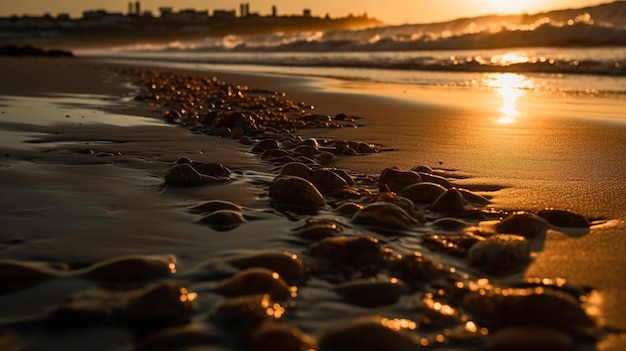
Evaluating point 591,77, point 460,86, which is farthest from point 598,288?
point 591,77

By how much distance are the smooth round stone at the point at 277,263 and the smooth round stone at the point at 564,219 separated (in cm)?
100

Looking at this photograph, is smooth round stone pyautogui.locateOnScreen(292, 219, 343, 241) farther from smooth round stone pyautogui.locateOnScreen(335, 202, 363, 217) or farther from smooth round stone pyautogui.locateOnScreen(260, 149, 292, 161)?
smooth round stone pyautogui.locateOnScreen(260, 149, 292, 161)

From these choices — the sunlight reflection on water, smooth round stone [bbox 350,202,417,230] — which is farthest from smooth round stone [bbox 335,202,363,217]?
the sunlight reflection on water

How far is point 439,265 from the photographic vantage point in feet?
5.56

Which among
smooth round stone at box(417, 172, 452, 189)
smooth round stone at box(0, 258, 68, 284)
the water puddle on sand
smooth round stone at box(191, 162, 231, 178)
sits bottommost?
the water puddle on sand

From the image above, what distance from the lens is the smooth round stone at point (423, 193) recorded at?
8.17 feet

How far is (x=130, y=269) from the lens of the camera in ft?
5.26

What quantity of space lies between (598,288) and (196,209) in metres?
1.39

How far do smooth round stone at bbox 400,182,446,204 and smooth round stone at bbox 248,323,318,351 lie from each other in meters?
1.33

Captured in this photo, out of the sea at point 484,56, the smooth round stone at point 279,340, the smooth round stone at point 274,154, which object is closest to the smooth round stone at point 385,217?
the smooth round stone at point 279,340

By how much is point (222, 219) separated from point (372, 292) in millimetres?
797

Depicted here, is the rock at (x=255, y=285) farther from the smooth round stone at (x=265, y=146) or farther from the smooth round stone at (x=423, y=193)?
the smooth round stone at (x=265, y=146)

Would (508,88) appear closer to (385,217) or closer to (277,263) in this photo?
(385,217)

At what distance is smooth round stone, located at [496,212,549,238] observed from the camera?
6.78 ft
